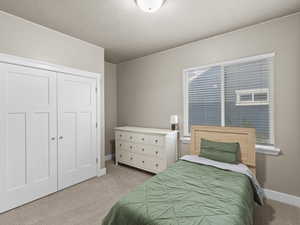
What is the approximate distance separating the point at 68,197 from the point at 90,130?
3.83 feet

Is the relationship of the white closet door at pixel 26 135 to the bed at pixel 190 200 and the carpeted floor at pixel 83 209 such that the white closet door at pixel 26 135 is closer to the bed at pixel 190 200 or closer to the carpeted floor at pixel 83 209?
the carpeted floor at pixel 83 209

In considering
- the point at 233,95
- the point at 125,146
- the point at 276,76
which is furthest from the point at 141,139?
the point at 276,76

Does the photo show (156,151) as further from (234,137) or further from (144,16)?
(144,16)

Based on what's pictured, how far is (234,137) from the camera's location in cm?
245

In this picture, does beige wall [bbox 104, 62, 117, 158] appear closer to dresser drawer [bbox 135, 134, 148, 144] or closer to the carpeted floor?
dresser drawer [bbox 135, 134, 148, 144]

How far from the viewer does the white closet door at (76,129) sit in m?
2.68

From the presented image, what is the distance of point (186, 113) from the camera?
324cm

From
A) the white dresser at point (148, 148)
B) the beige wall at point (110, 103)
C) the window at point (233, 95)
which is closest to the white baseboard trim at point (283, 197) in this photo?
the window at point (233, 95)

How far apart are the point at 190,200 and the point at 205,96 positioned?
2.09 meters

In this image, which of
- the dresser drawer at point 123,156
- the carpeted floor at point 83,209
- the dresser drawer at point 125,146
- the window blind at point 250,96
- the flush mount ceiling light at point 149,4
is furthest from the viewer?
the dresser drawer at point 123,156

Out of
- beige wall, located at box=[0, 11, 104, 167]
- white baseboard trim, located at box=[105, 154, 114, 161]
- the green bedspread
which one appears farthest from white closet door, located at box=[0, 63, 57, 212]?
white baseboard trim, located at box=[105, 154, 114, 161]

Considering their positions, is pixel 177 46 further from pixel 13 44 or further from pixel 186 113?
pixel 13 44

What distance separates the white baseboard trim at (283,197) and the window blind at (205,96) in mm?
1238

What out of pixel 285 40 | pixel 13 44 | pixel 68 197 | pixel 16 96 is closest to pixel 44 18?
pixel 13 44
